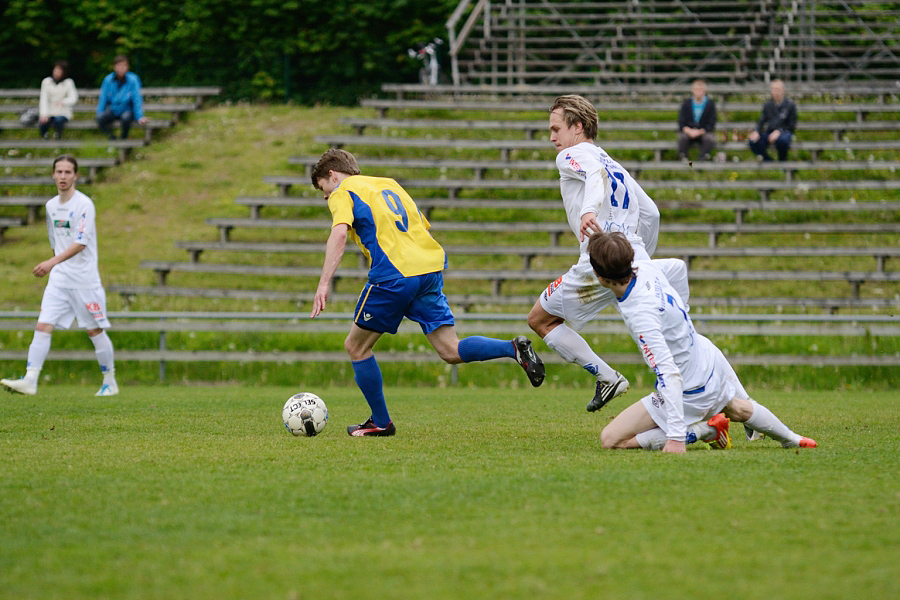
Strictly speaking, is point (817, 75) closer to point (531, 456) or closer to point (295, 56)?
point (295, 56)

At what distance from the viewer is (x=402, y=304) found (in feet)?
20.9

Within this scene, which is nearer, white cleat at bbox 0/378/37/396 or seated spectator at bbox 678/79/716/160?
white cleat at bbox 0/378/37/396

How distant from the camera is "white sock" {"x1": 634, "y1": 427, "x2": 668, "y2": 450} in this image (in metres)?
5.68

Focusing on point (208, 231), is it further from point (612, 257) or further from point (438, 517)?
point (438, 517)

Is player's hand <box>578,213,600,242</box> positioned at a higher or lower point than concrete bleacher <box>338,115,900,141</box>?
lower

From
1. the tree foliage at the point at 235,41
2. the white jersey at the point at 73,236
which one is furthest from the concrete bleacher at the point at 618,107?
the white jersey at the point at 73,236

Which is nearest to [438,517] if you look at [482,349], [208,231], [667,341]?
[667,341]

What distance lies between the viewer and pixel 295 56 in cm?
2645

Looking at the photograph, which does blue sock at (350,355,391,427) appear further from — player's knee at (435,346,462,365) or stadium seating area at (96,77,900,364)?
stadium seating area at (96,77,900,364)

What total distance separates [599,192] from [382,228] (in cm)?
137

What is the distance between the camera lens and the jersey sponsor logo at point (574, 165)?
6.33 meters

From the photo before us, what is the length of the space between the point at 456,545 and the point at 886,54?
23459 millimetres

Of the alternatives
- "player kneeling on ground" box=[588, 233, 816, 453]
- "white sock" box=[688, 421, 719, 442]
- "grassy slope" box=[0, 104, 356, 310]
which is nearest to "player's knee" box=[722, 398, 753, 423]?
"player kneeling on ground" box=[588, 233, 816, 453]

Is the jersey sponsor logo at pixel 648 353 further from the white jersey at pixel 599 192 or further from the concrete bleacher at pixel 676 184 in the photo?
the concrete bleacher at pixel 676 184
